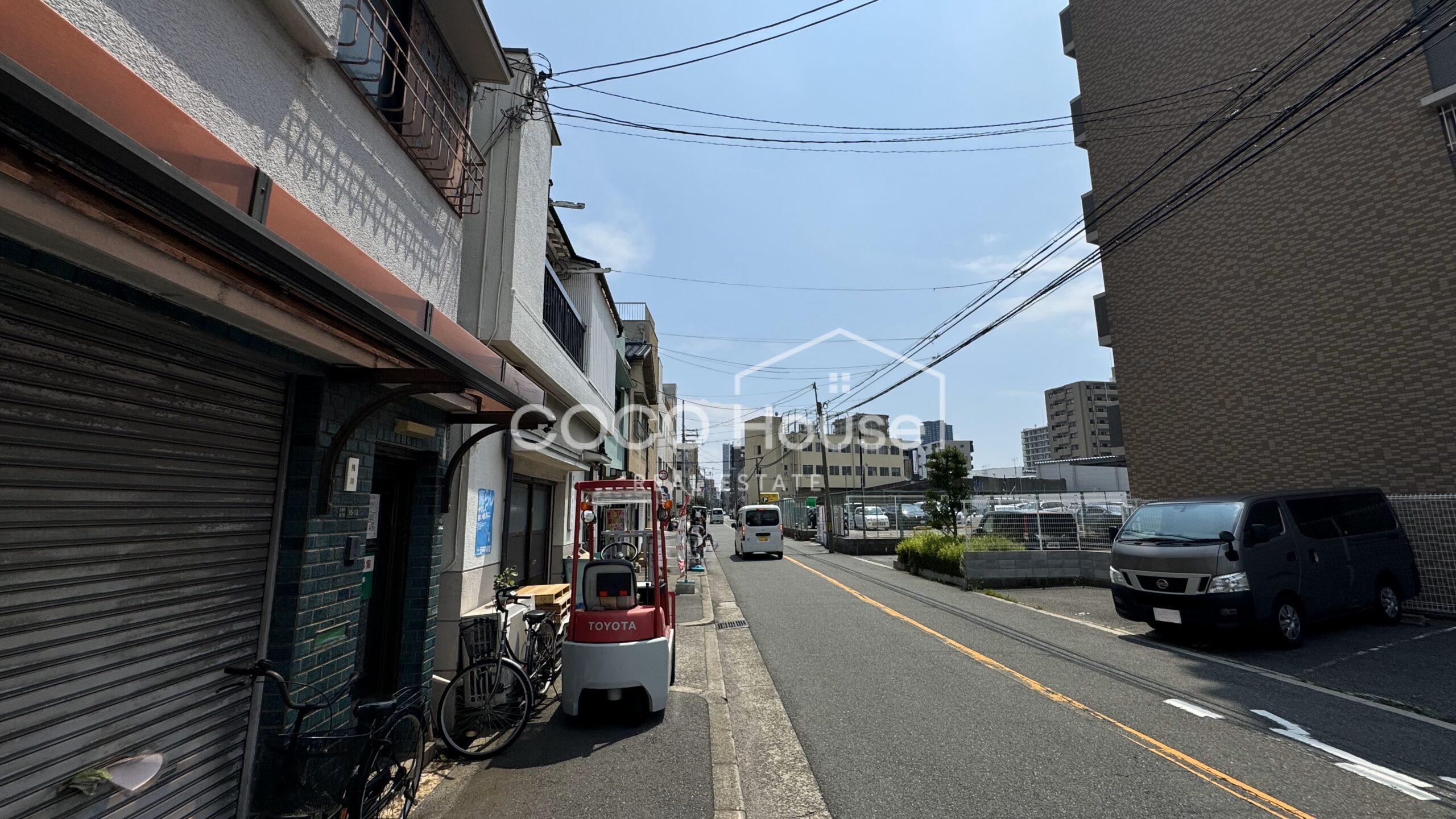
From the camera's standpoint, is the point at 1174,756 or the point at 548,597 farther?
the point at 548,597

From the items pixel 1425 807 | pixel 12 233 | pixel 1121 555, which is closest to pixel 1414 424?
pixel 1121 555

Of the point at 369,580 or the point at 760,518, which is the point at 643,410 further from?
the point at 369,580

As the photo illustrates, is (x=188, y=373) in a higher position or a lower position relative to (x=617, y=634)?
higher

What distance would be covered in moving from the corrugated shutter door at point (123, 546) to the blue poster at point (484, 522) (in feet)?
10.3

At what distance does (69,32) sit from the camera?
1983 mm

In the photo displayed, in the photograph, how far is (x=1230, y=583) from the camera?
24.8 ft

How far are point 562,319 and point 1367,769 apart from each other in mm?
10392

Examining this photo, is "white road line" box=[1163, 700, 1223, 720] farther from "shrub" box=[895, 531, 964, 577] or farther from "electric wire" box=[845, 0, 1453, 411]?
"shrub" box=[895, 531, 964, 577]

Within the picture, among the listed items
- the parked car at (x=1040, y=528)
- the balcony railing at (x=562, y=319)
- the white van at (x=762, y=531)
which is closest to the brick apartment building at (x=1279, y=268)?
the parked car at (x=1040, y=528)

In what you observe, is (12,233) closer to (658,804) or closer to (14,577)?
(14,577)

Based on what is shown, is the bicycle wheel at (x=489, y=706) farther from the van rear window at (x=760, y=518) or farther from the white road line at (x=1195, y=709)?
the van rear window at (x=760, y=518)

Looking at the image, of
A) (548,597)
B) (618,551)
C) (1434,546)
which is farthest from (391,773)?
(1434,546)

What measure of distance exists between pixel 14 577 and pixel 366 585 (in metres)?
2.99

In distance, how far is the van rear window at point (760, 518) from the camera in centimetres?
2527
